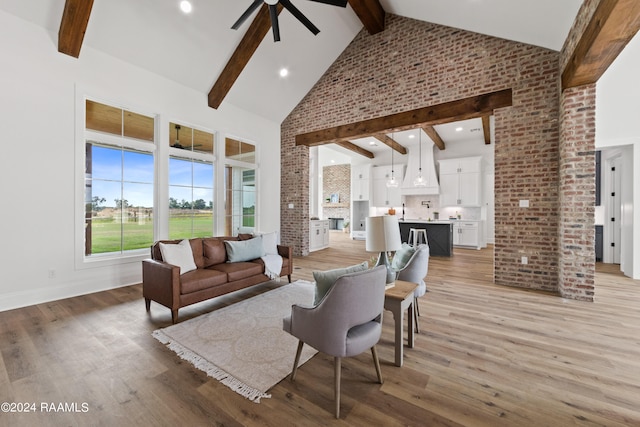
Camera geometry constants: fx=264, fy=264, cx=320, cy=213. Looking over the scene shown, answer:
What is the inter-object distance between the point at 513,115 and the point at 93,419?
5.93 m

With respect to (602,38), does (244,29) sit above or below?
above

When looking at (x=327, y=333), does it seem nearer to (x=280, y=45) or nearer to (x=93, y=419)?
(x=93, y=419)

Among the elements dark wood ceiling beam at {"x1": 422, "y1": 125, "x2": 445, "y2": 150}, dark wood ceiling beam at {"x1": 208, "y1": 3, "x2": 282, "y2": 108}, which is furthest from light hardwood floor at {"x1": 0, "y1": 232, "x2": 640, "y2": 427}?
dark wood ceiling beam at {"x1": 422, "y1": 125, "x2": 445, "y2": 150}

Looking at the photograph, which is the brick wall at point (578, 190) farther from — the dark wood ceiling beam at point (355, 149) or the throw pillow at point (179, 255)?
the dark wood ceiling beam at point (355, 149)

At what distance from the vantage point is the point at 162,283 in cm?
300

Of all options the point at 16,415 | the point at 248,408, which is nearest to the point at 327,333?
the point at 248,408

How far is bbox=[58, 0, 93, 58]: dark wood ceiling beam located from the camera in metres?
3.31

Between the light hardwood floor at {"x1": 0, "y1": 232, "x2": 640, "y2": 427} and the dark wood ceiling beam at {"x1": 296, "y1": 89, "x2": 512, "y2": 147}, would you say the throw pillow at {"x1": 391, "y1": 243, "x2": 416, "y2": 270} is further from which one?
the dark wood ceiling beam at {"x1": 296, "y1": 89, "x2": 512, "y2": 147}

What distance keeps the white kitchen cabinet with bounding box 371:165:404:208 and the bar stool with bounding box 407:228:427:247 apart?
2699 millimetres

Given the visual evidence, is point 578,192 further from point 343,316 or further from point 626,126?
point 343,316

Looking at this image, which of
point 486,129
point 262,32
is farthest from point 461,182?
point 262,32

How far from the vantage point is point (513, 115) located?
168 inches

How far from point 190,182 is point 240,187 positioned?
4.15 feet

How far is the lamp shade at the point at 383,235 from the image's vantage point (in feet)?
7.30
